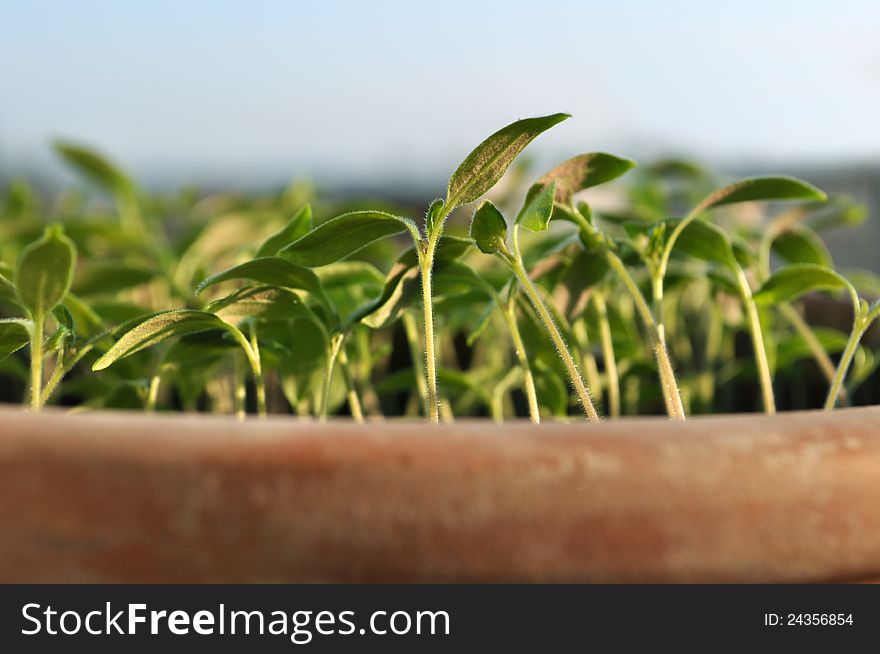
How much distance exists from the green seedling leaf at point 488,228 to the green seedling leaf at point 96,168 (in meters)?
0.58

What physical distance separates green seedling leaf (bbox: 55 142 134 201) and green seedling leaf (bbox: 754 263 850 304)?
626 millimetres

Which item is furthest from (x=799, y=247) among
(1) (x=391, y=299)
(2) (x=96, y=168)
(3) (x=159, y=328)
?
(2) (x=96, y=168)

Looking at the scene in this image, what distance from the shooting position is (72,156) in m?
0.85

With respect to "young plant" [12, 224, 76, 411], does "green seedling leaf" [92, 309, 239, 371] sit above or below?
below

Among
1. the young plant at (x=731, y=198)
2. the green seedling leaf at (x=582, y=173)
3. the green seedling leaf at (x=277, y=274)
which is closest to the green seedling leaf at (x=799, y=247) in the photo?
the young plant at (x=731, y=198)

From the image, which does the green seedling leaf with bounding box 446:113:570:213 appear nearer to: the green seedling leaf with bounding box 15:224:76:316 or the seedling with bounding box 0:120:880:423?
the seedling with bounding box 0:120:880:423

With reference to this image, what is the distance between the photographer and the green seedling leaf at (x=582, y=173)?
1.35 ft

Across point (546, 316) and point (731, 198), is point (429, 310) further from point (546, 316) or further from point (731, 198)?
point (731, 198)

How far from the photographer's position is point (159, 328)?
380mm

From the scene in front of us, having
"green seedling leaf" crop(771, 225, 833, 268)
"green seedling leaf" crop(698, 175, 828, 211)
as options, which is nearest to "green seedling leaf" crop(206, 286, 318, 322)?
"green seedling leaf" crop(698, 175, 828, 211)

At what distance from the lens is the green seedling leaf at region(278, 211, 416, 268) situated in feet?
1.20

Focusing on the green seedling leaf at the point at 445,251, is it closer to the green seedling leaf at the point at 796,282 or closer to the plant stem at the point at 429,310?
the plant stem at the point at 429,310

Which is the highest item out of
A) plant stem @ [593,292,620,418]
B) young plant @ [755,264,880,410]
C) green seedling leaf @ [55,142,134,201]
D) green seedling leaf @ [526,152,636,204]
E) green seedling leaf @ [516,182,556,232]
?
green seedling leaf @ [55,142,134,201]

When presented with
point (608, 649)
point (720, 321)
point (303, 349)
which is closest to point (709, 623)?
point (608, 649)
